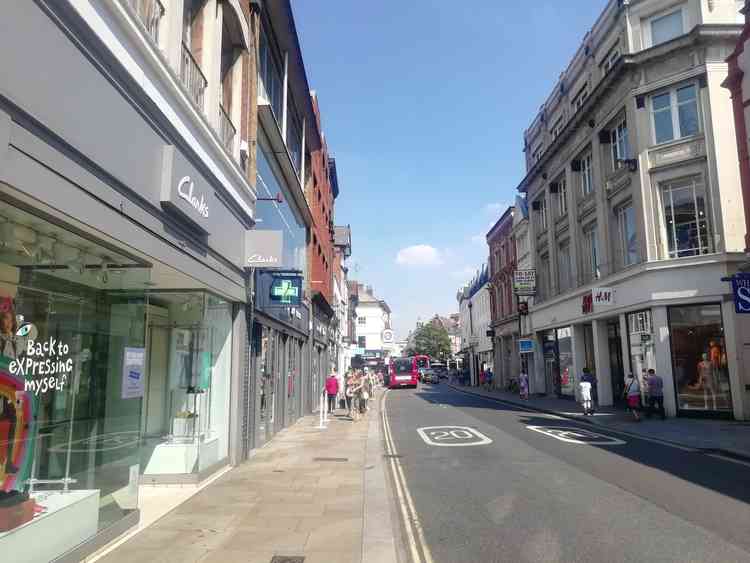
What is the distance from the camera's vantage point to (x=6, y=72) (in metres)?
3.85

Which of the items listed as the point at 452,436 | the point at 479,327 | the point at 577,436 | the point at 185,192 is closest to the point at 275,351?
the point at 452,436

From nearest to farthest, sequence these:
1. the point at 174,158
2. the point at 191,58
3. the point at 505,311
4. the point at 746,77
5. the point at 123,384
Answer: the point at 123,384 → the point at 174,158 → the point at 191,58 → the point at 746,77 → the point at 505,311

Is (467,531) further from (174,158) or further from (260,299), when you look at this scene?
(260,299)

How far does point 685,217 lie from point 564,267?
10.8 meters

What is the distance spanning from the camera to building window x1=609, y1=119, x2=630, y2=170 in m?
23.6

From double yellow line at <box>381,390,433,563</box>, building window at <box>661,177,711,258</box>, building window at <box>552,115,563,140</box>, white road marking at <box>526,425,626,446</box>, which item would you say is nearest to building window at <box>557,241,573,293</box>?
building window at <box>552,115,563,140</box>

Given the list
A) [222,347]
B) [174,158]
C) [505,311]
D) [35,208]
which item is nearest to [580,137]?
[505,311]

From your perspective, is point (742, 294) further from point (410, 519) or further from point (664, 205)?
point (410, 519)

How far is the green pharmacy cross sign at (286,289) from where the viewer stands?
13562mm

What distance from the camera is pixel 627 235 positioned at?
939 inches

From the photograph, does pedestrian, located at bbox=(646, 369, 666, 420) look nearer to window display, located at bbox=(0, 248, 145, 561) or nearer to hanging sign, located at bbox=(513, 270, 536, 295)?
hanging sign, located at bbox=(513, 270, 536, 295)

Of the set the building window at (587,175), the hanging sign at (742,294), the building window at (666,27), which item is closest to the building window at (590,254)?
the building window at (587,175)

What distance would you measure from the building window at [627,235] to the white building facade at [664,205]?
8cm

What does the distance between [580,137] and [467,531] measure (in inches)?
1002
